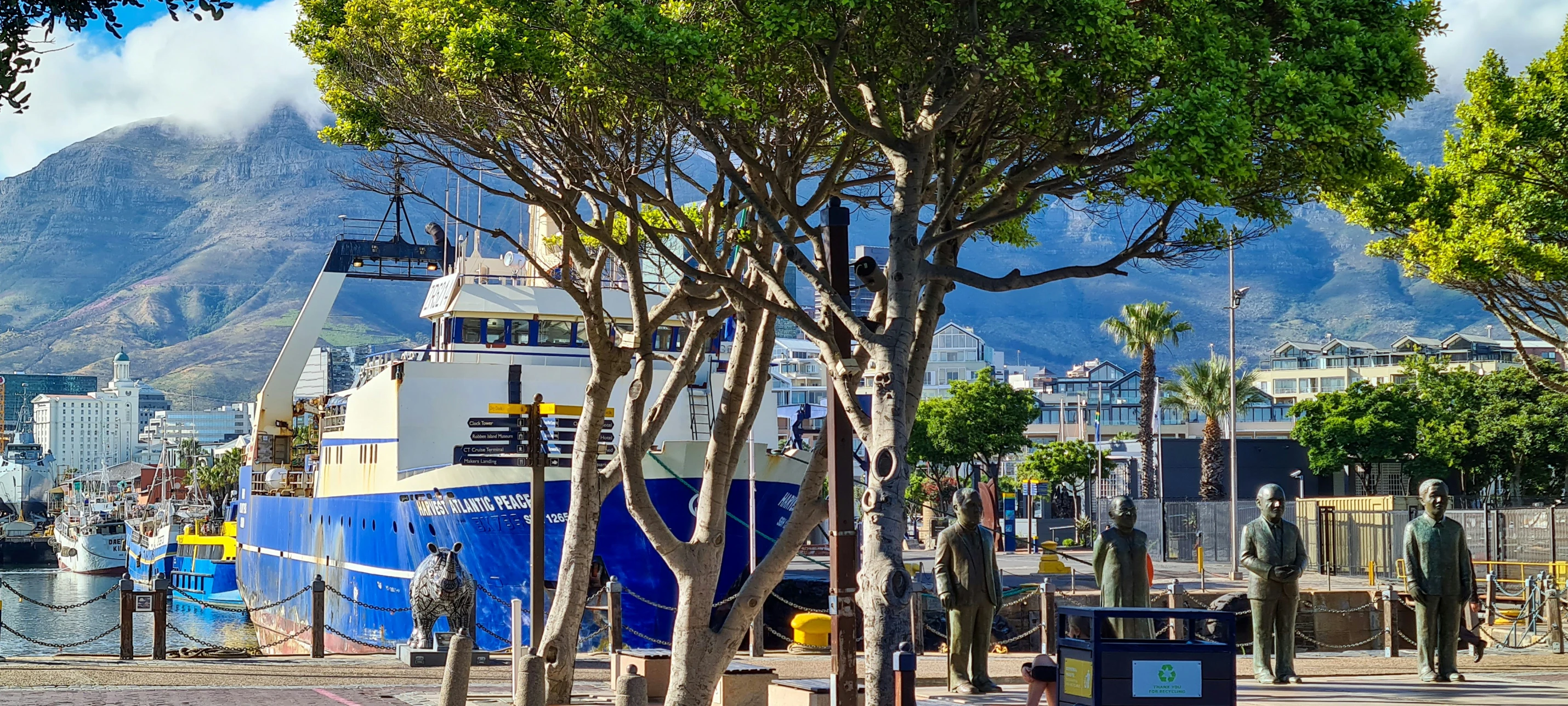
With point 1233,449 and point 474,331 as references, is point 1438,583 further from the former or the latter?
point 1233,449

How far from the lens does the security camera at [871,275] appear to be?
12.4 m

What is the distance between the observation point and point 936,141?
532 inches

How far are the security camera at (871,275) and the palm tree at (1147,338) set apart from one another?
5329 centimetres

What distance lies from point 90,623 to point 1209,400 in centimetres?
4869

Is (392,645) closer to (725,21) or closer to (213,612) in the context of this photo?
(725,21)

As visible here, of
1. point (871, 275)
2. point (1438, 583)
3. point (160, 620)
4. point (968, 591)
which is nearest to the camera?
point (871, 275)

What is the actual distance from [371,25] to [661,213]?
15.5 feet

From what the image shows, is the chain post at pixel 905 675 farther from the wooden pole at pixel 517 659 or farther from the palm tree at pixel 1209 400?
the palm tree at pixel 1209 400

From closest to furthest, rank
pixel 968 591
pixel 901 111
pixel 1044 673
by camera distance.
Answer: pixel 1044 673, pixel 901 111, pixel 968 591

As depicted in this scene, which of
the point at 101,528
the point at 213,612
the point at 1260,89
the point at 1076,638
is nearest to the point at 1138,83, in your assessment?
the point at 1260,89

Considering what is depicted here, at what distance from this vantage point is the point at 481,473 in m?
29.5

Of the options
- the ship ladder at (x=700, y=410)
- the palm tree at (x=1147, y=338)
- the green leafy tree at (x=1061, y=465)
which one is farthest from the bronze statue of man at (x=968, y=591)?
the green leafy tree at (x=1061, y=465)

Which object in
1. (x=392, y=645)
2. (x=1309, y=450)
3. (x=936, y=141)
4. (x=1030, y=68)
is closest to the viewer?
(x=1030, y=68)

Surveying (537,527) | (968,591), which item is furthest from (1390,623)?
(537,527)
